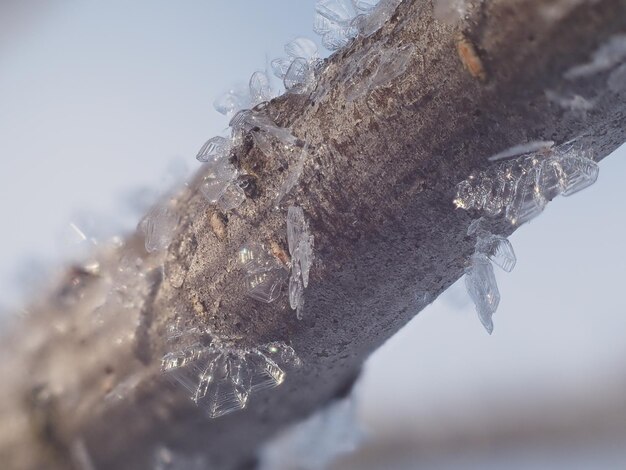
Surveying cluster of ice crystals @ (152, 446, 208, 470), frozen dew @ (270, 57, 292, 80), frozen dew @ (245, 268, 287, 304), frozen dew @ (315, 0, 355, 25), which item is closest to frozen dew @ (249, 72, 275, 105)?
frozen dew @ (270, 57, 292, 80)

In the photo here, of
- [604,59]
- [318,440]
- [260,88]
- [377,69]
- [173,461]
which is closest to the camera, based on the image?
[604,59]

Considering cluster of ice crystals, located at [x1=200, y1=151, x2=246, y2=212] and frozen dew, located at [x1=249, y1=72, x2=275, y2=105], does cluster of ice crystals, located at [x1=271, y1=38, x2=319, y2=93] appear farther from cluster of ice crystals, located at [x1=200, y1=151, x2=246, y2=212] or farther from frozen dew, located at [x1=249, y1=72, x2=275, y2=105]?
cluster of ice crystals, located at [x1=200, y1=151, x2=246, y2=212]

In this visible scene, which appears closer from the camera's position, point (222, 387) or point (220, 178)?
point (220, 178)

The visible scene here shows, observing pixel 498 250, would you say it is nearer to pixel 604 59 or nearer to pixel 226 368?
pixel 604 59

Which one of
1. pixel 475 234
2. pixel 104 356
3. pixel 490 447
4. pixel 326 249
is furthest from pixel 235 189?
pixel 490 447

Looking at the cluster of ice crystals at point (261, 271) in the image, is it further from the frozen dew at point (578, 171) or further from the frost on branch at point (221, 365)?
the frozen dew at point (578, 171)

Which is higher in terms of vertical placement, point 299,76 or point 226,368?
point 299,76

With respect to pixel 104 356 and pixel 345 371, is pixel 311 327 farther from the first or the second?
pixel 104 356

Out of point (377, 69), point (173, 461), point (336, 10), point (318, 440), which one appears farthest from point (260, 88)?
point (318, 440)
